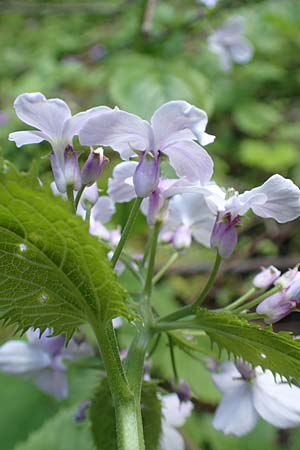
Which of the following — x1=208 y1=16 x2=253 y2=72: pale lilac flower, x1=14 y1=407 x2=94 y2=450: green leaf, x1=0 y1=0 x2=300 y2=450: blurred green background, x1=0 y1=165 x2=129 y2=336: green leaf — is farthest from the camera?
x1=208 y1=16 x2=253 y2=72: pale lilac flower

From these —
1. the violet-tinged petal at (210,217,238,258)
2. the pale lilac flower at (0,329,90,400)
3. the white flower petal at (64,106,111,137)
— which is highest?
Result: the white flower petal at (64,106,111,137)

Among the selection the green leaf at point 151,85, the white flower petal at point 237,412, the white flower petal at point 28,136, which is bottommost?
the green leaf at point 151,85

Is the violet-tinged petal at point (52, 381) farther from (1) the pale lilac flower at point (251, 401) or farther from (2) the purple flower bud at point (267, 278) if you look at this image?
(2) the purple flower bud at point (267, 278)

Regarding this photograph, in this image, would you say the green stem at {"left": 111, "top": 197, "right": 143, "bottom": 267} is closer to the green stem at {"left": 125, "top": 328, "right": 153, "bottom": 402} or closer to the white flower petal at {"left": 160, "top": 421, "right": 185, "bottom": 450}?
the green stem at {"left": 125, "top": 328, "right": 153, "bottom": 402}

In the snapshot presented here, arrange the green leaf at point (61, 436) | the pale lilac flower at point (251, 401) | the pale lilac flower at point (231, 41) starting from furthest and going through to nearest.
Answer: the pale lilac flower at point (231, 41), the green leaf at point (61, 436), the pale lilac flower at point (251, 401)

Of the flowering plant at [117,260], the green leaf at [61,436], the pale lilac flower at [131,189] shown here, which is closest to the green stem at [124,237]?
the flowering plant at [117,260]

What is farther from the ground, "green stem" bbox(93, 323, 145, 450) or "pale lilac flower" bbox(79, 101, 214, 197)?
"pale lilac flower" bbox(79, 101, 214, 197)

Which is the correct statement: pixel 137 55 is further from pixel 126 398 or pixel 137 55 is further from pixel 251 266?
pixel 126 398

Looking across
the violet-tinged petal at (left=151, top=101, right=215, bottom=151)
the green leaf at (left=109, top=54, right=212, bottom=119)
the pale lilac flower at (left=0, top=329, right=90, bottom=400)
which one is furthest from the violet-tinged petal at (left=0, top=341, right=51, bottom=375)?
the green leaf at (left=109, top=54, right=212, bottom=119)
